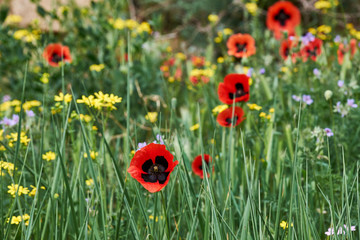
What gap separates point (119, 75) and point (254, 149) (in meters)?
0.98

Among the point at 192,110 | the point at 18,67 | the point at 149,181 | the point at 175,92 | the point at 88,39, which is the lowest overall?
the point at 149,181

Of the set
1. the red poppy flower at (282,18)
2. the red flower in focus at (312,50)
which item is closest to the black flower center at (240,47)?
the red flower in focus at (312,50)

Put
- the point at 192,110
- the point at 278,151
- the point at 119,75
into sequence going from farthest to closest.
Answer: the point at 119,75 < the point at 192,110 < the point at 278,151

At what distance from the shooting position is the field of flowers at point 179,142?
0.89 m

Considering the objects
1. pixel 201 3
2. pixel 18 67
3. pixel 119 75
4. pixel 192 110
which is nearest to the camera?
pixel 192 110

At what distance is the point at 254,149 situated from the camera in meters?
1.55

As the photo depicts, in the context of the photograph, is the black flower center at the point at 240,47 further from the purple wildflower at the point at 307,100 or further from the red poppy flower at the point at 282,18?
the purple wildflower at the point at 307,100

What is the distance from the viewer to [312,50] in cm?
190

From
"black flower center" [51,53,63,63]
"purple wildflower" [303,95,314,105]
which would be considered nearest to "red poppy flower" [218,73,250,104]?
"purple wildflower" [303,95,314,105]

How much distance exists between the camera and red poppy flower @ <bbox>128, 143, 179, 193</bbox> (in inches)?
33.1

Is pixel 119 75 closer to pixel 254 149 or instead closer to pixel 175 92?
pixel 175 92

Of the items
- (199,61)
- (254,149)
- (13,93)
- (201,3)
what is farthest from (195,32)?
(254,149)

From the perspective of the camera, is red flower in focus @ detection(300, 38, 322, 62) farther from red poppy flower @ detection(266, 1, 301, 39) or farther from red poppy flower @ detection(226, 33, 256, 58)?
red poppy flower @ detection(266, 1, 301, 39)

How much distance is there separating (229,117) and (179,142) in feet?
1.47
